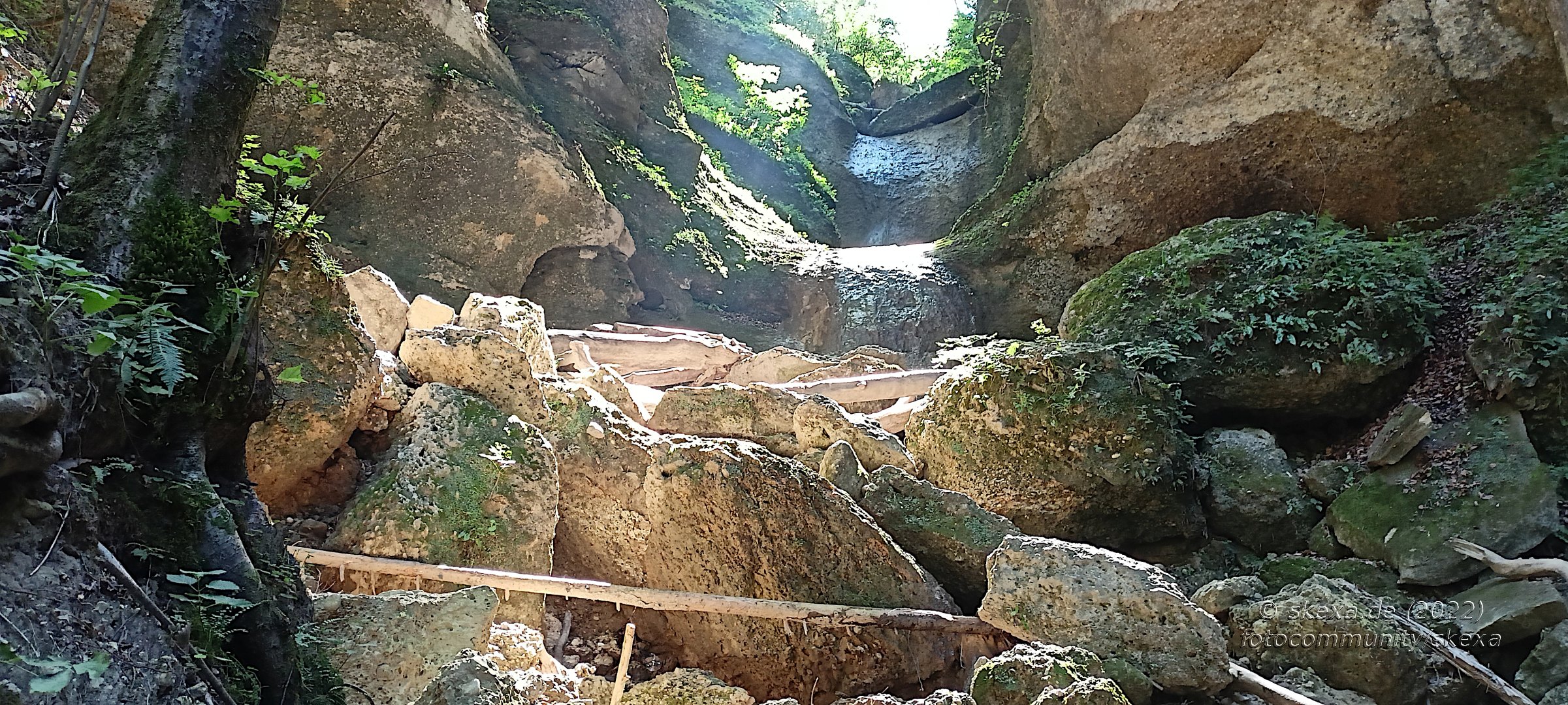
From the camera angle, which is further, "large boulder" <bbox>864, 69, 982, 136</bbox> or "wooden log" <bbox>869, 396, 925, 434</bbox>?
"large boulder" <bbox>864, 69, 982, 136</bbox>

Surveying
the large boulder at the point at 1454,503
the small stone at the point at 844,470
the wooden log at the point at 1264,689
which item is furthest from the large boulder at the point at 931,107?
the wooden log at the point at 1264,689

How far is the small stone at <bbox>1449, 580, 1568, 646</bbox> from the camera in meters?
4.28

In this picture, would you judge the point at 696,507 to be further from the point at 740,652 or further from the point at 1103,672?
the point at 1103,672

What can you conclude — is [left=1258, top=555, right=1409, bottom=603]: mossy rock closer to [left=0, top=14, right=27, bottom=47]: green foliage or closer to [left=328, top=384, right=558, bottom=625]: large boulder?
[left=328, top=384, right=558, bottom=625]: large boulder

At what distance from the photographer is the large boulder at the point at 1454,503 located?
5.17 meters

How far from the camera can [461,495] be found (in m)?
4.78

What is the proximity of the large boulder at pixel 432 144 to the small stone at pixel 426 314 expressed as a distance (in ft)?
8.91

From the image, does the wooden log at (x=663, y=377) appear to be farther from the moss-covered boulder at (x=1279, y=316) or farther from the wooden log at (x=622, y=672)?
the wooden log at (x=622, y=672)

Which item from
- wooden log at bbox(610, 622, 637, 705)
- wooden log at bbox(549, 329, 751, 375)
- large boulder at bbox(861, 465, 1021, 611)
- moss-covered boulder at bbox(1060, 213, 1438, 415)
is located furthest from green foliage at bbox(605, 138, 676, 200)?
wooden log at bbox(610, 622, 637, 705)

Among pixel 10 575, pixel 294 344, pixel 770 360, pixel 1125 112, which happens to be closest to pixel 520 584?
pixel 294 344

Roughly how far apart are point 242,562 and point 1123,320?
302 inches

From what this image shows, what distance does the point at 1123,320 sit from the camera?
8.15 m

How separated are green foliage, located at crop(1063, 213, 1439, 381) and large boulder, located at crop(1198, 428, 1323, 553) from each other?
0.95 metres

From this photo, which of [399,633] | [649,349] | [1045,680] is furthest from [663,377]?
[1045,680]
